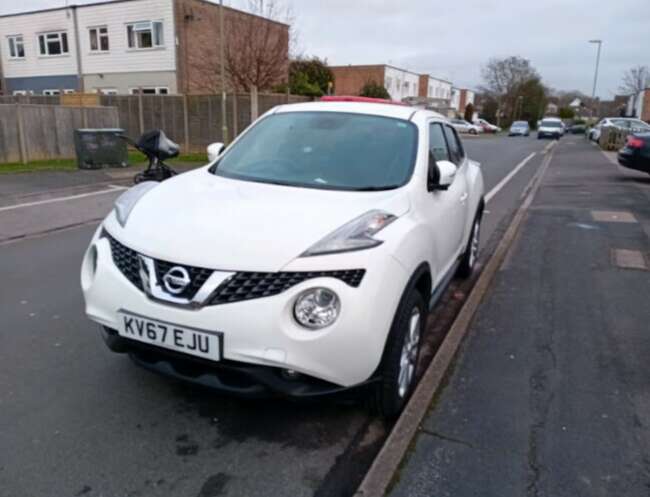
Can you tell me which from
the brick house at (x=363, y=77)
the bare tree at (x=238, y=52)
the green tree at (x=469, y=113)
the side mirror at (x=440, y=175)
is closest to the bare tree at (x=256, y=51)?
the bare tree at (x=238, y=52)

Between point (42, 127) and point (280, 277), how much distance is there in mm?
15459

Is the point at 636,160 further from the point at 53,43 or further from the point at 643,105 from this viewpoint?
the point at 643,105

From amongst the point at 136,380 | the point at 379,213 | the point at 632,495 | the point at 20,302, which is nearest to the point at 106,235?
the point at 136,380

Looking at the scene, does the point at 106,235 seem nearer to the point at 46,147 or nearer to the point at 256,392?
the point at 256,392

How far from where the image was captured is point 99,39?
2769 cm

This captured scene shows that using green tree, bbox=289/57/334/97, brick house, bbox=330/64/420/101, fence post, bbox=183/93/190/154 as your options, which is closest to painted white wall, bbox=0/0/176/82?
green tree, bbox=289/57/334/97

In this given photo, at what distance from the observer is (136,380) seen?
10.8ft

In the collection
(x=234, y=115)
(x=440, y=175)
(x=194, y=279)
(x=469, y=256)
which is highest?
(x=234, y=115)

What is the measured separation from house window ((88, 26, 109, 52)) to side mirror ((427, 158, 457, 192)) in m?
28.7

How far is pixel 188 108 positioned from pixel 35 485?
1855 centimetres

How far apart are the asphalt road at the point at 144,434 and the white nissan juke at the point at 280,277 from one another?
39 cm

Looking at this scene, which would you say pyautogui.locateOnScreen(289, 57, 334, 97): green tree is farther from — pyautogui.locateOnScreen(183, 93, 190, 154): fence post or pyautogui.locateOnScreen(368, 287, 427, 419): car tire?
pyautogui.locateOnScreen(368, 287, 427, 419): car tire

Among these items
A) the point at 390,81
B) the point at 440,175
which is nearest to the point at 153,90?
the point at 440,175

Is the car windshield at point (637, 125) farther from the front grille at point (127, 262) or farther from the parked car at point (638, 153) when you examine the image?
the front grille at point (127, 262)
